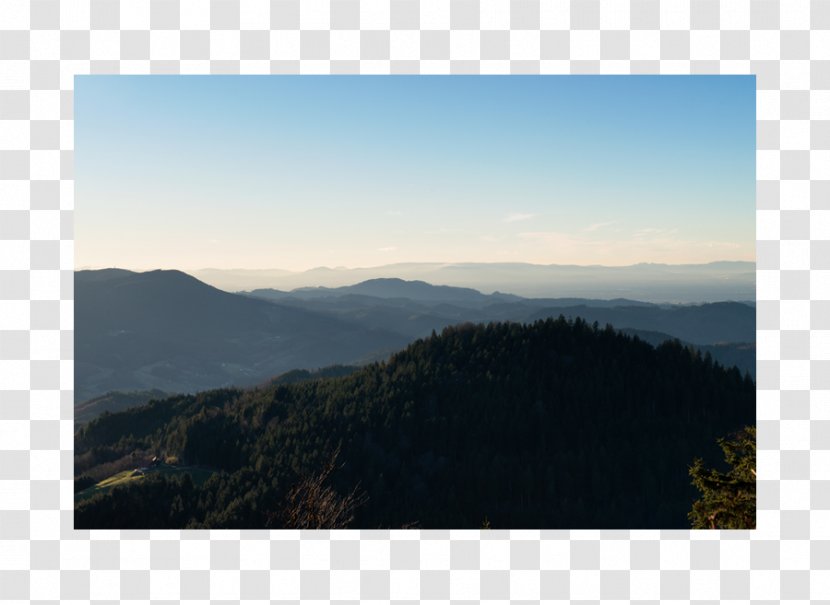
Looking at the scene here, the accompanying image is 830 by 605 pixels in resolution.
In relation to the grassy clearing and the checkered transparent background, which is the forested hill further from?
the checkered transparent background

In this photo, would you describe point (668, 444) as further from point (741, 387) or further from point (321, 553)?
point (321, 553)

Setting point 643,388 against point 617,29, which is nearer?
point 617,29

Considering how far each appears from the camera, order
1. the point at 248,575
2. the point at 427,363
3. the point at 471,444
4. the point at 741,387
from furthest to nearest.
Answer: the point at 741,387 < the point at 427,363 < the point at 471,444 < the point at 248,575

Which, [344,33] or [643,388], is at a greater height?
[344,33]

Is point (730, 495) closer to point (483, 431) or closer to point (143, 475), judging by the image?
point (143, 475)

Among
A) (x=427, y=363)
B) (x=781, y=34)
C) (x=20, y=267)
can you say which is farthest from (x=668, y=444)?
(x=20, y=267)

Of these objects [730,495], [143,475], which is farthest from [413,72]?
[143,475]
